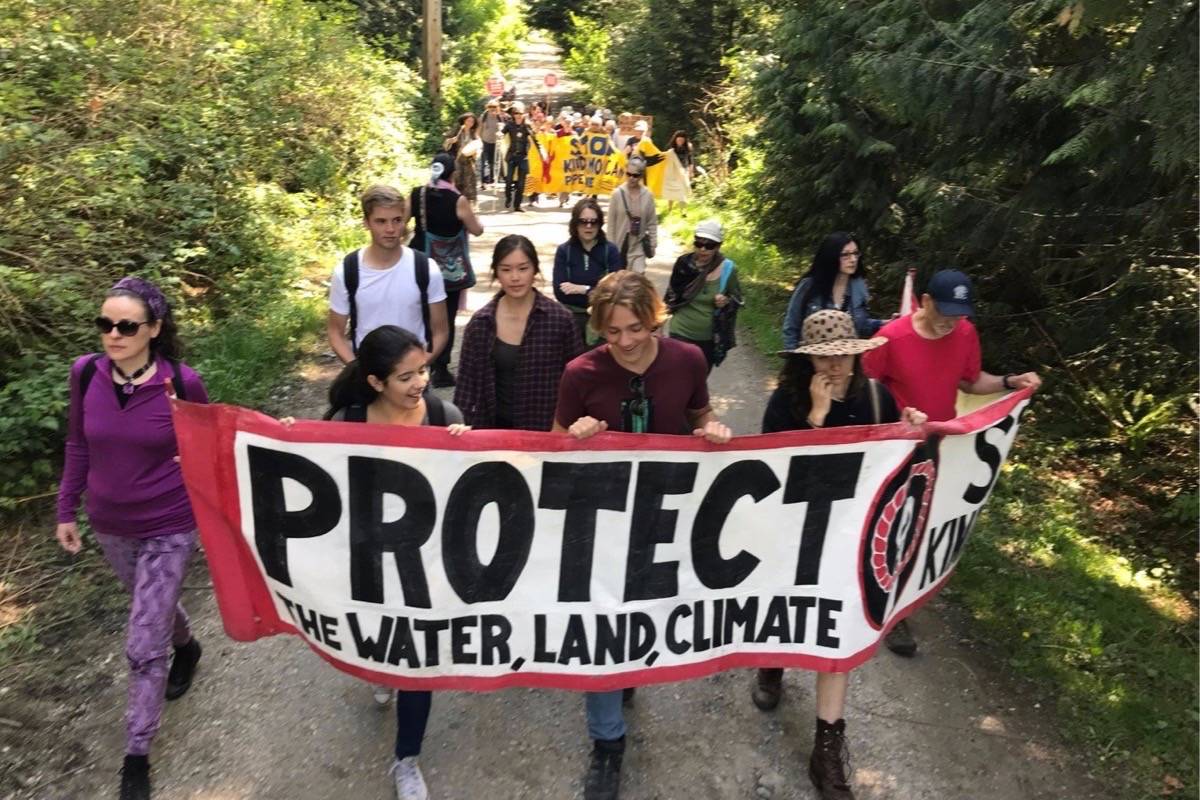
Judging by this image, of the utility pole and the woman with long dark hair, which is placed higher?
the utility pole

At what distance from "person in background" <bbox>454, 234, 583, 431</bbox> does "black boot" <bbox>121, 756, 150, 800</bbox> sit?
6.37ft

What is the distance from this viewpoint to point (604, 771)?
11.2ft

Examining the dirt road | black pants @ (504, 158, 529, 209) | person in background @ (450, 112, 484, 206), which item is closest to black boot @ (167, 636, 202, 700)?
the dirt road

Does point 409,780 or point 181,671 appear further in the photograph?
point 181,671

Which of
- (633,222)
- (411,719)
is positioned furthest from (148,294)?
(633,222)

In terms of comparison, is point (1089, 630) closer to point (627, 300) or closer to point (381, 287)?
point (627, 300)

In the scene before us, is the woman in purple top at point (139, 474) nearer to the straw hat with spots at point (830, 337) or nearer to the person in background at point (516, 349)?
the person in background at point (516, 349)

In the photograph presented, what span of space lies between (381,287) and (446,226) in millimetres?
2456

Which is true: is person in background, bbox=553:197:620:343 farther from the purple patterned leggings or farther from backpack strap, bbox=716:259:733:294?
the purple patterned leggings

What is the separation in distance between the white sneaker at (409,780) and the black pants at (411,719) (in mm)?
39

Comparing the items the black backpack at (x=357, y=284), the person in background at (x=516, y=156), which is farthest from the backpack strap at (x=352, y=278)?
the person in background at (x=516, y=156)

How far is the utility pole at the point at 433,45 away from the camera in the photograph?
20.1m

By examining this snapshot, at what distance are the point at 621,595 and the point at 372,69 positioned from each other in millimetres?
16091

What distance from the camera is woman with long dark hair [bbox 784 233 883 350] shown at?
5.27m
